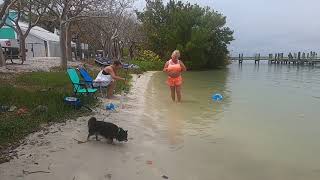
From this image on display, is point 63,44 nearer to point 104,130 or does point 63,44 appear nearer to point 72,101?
point 72,101

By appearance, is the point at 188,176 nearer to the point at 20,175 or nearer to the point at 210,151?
the point at 210,151

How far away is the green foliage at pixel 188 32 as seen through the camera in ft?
154

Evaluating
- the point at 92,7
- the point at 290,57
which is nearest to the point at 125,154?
the point at 92,7

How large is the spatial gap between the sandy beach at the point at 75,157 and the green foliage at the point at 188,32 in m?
38.9

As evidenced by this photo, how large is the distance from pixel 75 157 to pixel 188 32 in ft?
139

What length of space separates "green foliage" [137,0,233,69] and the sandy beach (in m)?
38.9

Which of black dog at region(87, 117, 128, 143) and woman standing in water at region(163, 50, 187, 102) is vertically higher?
woman standing in water at region(163, 50, 187, 102)

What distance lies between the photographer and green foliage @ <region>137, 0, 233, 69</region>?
46844 millimetres

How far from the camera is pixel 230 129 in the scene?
972 cm

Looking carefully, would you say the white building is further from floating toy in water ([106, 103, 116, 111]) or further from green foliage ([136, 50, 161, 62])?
floating toy in water ([106, 103, 116, 111])

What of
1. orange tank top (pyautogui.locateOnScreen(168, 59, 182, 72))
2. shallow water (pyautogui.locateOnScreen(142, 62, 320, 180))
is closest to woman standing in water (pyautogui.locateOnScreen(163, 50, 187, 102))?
orange tank top (pyautogui.locateOnScreen(168, 59, 182, 72))

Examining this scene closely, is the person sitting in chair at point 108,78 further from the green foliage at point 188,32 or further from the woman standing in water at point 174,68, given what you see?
the green foliage at point 188,32

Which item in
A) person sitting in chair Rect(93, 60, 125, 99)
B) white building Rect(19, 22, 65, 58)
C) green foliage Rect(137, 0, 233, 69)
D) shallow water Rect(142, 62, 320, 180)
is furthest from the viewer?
green foliage Rect(137, 0, 233, 69)

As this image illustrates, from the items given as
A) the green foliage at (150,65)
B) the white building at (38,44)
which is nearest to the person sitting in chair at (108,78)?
the green foliage at (150,65)
